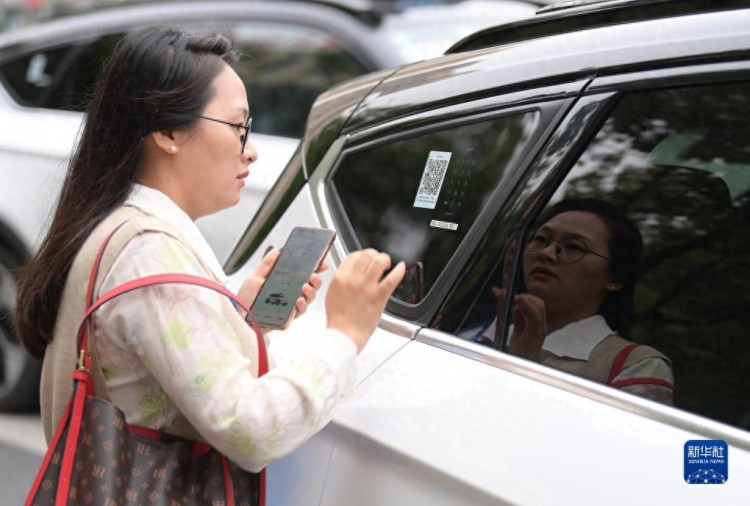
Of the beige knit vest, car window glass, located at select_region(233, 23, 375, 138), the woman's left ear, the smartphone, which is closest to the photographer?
the beige knit vest

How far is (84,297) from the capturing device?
168 centimetres

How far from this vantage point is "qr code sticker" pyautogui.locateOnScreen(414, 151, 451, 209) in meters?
2.07

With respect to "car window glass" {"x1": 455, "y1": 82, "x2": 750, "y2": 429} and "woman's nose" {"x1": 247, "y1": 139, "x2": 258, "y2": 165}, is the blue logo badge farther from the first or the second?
"woman's nose" {"x1": 247, "y1": 139, "x2": 258, "y2": 165}

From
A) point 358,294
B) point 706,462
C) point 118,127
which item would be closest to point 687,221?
point 706,462

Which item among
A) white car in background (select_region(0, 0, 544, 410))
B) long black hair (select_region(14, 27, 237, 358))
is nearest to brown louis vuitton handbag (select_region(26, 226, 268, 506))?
long black hair (select_region(14, 27, 237, 358))

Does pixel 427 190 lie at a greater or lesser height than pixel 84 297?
greater

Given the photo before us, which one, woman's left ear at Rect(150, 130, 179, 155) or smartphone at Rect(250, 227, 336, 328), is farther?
smartphone at Rect(250, 227, 336, 328)

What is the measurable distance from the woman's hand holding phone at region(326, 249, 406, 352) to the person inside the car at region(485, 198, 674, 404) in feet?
0.93

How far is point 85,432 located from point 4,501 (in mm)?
2509

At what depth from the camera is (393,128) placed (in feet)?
7.45

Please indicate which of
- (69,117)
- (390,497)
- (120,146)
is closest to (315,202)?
(120,146)

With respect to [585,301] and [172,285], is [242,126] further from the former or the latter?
[585,301]

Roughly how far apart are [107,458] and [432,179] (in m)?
0.86

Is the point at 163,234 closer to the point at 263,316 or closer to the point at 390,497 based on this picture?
the point at 263,316
